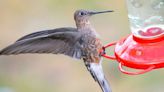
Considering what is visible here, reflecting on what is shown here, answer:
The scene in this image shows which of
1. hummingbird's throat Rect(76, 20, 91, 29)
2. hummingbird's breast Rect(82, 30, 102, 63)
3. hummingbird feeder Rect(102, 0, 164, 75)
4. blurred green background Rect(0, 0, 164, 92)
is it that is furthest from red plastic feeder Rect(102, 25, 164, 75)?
blurred green background Rect(0, 0, 164, 92)

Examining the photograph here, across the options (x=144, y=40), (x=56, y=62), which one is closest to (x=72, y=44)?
(x=144, y=40)

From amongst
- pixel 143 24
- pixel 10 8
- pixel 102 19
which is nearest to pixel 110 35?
pixel 102 19

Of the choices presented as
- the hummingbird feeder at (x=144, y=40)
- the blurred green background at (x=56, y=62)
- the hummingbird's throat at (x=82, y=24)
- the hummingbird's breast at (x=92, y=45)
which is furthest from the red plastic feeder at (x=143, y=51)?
the blurred green background at (x=56, y=62)

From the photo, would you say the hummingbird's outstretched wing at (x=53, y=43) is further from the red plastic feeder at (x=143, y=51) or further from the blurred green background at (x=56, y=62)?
the blurred green background at (x=56, y=62)

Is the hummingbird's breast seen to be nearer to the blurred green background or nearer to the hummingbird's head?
the hummingbird's head

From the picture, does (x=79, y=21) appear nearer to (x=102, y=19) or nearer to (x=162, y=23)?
(x=162, y=23)

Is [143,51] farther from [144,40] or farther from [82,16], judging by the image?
[82,16]

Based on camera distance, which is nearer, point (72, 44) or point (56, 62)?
point (72, 44)
